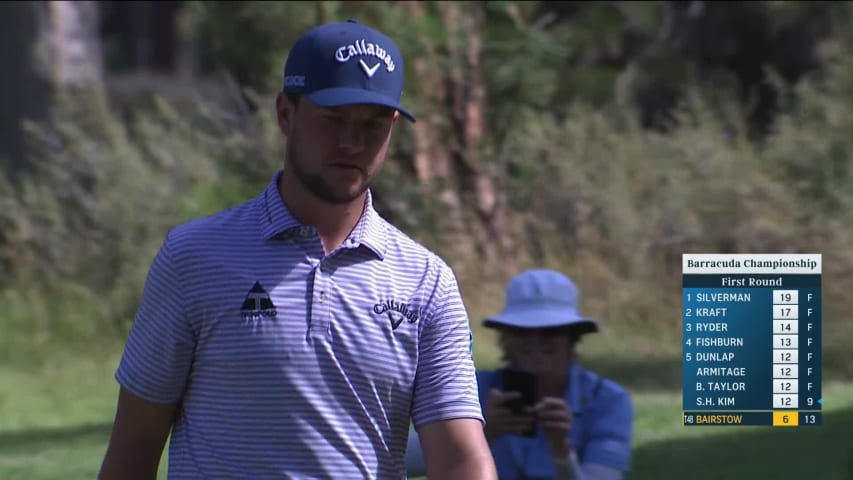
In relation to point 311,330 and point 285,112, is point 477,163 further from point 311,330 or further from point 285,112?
point 311,330

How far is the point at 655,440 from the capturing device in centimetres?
762

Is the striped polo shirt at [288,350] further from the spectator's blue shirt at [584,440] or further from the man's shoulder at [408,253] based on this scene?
the spectator's blue shirt at [584,440]

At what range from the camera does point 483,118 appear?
1186cm

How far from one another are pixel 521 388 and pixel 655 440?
127 inches

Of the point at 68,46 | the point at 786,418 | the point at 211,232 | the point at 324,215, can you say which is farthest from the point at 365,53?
the point at 68,46

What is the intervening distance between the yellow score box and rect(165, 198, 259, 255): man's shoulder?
3.76 metres

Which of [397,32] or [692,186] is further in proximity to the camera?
[692,186]

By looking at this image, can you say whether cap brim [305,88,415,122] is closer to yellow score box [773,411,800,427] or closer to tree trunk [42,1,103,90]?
yellow score box [773,411,800,427]

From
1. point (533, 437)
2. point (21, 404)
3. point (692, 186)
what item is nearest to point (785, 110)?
point (692, 186)

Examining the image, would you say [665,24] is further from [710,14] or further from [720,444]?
[720,444]

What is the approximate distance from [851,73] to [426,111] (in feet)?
9.47

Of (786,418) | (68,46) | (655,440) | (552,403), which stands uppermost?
(68,46)

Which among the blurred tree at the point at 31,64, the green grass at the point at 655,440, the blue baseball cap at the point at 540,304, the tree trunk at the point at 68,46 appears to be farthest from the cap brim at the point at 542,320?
the tree trunk at the point at 68,46

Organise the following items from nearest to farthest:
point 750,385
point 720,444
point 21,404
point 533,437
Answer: point 533,437 < point 750,385 < point 720,444 < point 21,404
